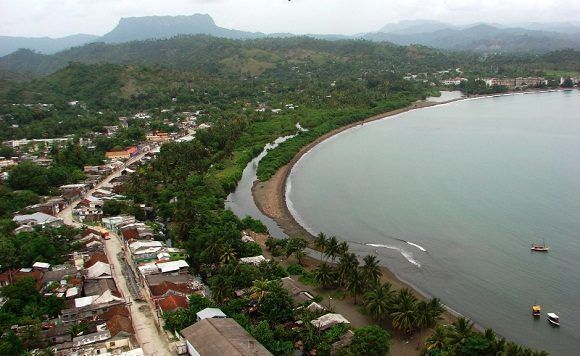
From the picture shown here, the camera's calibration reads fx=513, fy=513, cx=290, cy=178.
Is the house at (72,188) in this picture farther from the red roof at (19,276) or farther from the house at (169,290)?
the house at (169,290)

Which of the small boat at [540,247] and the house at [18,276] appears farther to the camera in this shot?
the small boat at [540,247]

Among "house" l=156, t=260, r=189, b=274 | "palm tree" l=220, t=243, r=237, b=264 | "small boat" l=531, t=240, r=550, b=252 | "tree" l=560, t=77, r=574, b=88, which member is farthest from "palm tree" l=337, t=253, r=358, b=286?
"tree" l=560, t=77, r=574, b=88

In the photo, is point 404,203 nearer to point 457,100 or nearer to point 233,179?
point 233,179

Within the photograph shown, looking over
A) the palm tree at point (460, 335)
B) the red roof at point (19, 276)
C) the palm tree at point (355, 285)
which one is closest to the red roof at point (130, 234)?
the red roof at point (19, 276)

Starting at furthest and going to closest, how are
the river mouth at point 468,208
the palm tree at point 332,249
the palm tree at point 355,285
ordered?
the palm tree at point 332,249 → the river mouth at point 468,208 → the palm tree at point 355,285

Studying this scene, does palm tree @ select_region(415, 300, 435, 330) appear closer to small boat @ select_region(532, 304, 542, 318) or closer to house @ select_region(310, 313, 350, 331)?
house @ select_region(310, 313, 350, 331)

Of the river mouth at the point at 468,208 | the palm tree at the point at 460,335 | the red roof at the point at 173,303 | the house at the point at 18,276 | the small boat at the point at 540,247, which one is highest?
the palm tree at the point at 460,335

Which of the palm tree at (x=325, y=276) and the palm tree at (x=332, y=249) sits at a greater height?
the palm tree at (x=332, y=249)

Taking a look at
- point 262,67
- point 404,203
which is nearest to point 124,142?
point 404,203
